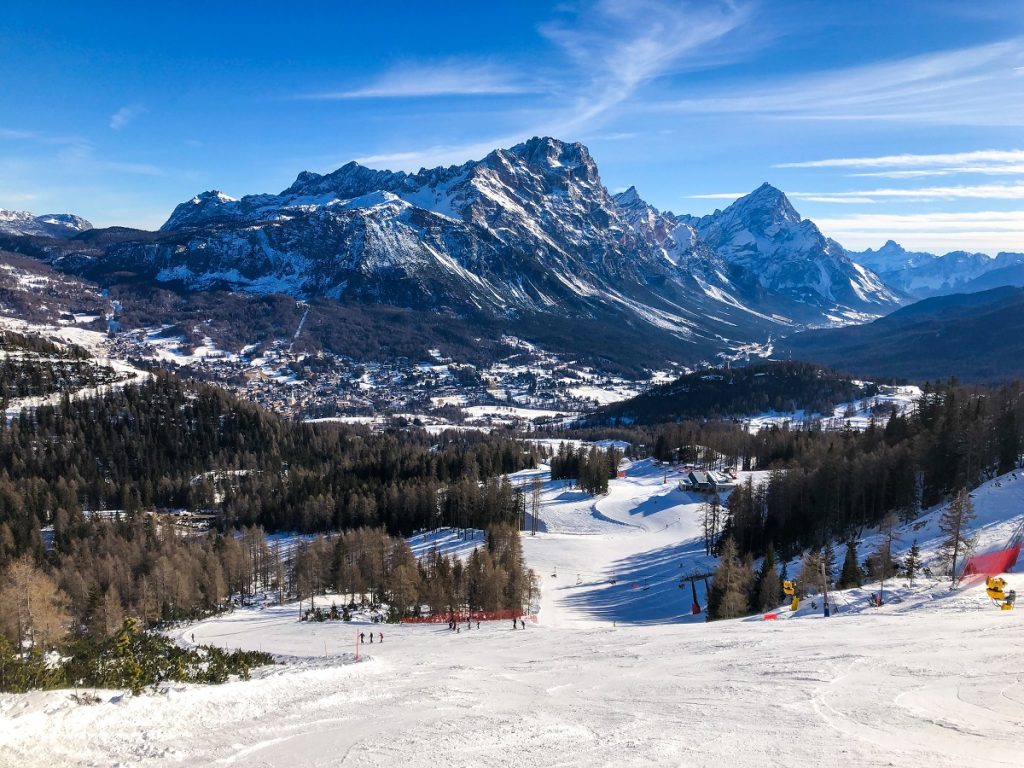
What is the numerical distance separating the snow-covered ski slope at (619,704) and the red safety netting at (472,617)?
18.5 meters

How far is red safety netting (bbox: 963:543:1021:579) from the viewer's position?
60.7m

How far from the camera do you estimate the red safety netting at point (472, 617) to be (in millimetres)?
75438

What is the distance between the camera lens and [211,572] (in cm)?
9100

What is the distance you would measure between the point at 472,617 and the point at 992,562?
55247mm

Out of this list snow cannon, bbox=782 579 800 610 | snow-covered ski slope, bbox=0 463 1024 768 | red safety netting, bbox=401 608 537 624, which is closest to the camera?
snow-covered ski slope, bbox=0 463 1024 768

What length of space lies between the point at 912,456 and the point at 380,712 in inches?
3840

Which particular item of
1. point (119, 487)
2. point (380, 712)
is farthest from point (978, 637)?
point (119, 487)

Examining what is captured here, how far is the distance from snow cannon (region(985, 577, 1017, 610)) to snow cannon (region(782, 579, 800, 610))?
57.7ft

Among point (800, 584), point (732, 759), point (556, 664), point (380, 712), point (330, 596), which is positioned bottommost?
point (330, 596)

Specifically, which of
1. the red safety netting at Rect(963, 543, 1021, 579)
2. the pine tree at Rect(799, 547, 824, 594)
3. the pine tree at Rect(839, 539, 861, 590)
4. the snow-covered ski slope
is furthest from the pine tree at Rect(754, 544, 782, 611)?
the red safety netting at Rect(963, 543, 1021, 579)

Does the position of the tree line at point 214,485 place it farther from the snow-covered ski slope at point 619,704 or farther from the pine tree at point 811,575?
the snow-covered ski slope at point 619,704

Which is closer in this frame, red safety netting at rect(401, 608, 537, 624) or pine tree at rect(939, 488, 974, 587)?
pine tree at rect(939, 488, 974, 587)

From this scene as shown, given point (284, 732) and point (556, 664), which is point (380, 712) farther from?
point (556, 664)

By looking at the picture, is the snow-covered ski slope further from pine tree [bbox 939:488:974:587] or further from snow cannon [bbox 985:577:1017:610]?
pine tree [bbox 939:488:974:587]
